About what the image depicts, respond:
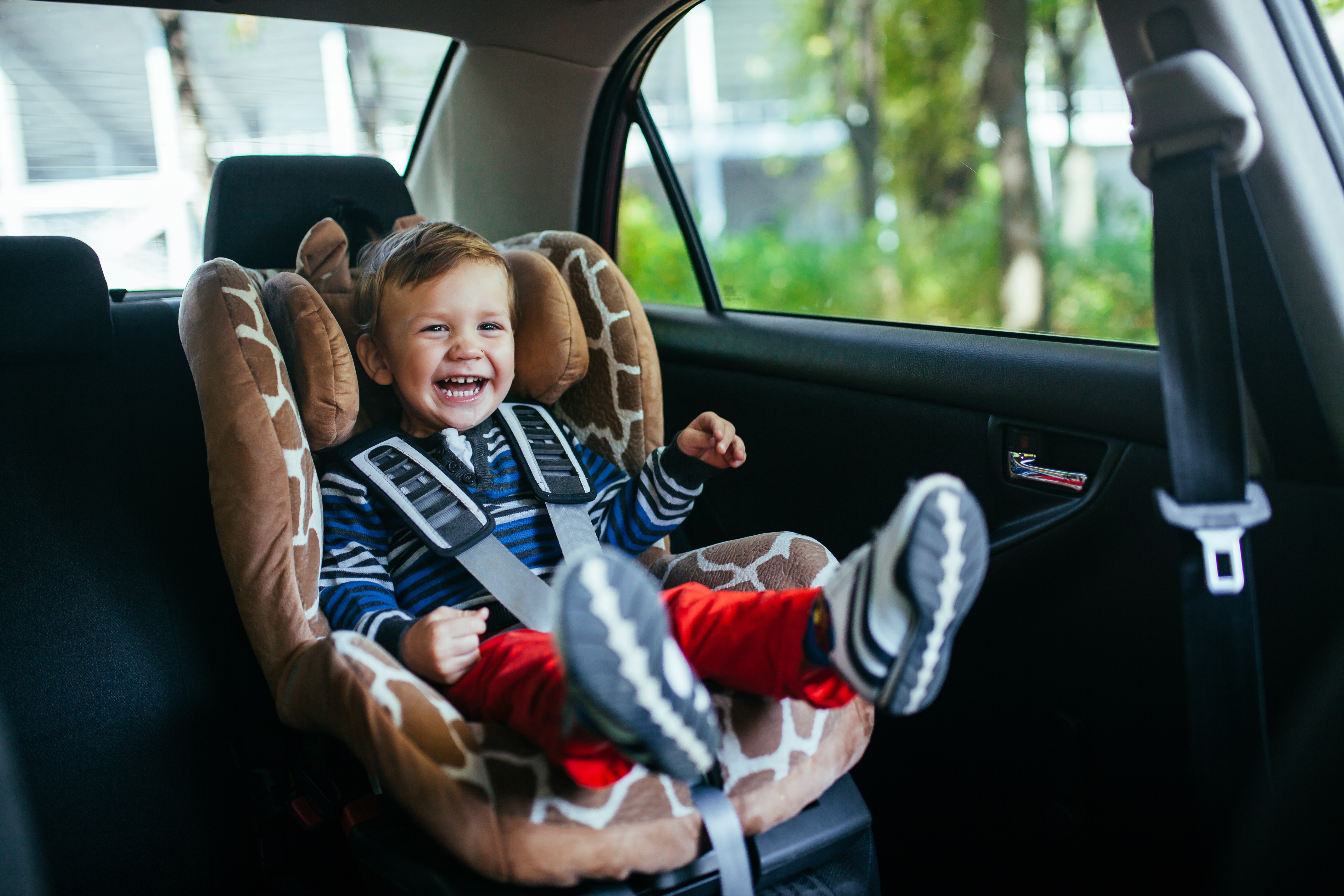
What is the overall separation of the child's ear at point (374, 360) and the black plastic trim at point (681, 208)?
3.00 ft

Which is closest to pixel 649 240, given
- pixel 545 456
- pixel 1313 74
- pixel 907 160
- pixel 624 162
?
pixel 624 162

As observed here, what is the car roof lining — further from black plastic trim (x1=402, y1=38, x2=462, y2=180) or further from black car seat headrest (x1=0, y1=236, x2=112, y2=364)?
black car seat headrest (x1=0, y1=236, x2=112, y2=364)

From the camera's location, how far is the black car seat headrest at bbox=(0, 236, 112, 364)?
51.6 inches

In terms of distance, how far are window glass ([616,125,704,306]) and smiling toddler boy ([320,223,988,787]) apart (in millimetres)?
818

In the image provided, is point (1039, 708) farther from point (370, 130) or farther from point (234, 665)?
point (370, 130)

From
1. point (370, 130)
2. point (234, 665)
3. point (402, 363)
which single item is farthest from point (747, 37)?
point (234, 665)

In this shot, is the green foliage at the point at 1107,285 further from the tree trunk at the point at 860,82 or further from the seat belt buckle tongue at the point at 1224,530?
the tree trunk at the point at 860,82

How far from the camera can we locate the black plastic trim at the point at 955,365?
1.27 metres

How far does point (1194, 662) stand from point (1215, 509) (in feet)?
0.51

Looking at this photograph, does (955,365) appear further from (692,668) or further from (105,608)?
(105,608)

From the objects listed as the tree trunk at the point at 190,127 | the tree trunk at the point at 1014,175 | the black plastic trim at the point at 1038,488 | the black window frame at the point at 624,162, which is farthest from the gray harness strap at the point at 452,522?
the tree trunk at the point at 1014,175

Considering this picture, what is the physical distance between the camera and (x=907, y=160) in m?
4.38

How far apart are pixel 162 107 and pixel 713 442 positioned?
75.5 inches

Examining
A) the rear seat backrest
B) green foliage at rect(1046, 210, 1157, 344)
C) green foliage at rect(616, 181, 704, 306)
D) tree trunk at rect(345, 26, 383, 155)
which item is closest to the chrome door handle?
green foliage at rect(1046, 210, 1157, 344)
